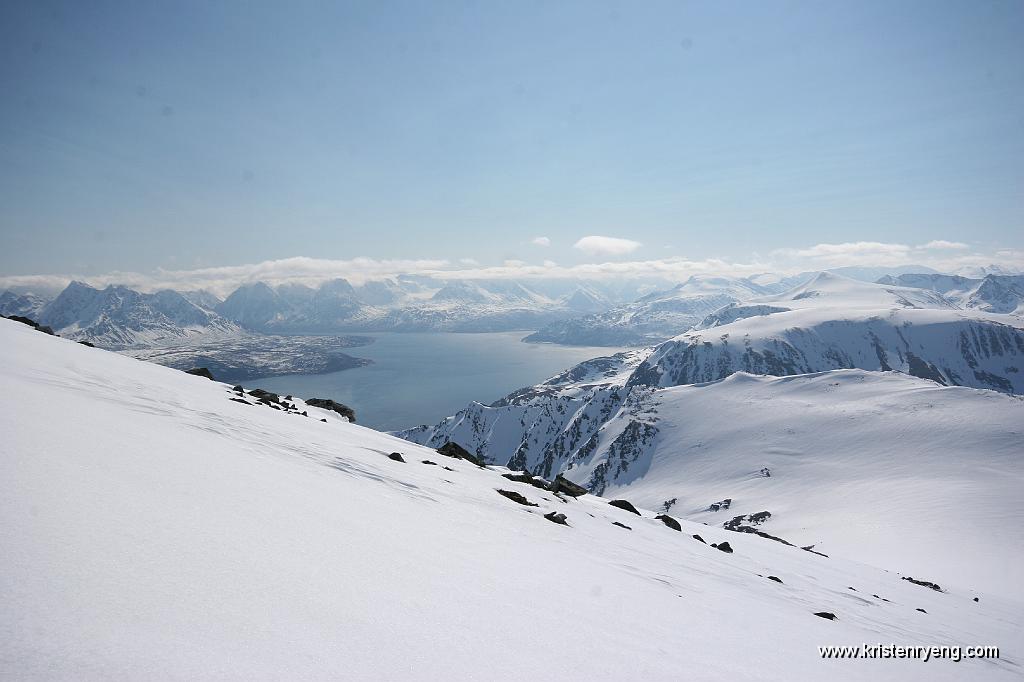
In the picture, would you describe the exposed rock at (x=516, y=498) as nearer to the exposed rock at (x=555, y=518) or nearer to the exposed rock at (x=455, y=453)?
the exposed rock at (x=555, y=518)

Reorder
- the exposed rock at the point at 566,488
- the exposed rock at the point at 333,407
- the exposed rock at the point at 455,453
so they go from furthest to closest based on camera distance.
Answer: the exposed rock at the point at 333,407 < the exposed rock at the point at 455,453 < the exposed rock at the point at 566,488

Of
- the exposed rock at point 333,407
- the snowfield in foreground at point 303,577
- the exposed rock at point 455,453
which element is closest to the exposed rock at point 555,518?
the snowfield in foreground at point 303,577

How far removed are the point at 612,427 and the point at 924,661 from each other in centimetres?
14434

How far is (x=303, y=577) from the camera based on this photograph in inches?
182

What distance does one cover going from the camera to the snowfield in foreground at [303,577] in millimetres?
3195

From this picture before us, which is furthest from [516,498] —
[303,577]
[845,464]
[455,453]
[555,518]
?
[845,464]

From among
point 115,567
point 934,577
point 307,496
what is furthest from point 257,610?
point 934,577

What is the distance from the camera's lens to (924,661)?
1056cm

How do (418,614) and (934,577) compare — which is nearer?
(418,614)

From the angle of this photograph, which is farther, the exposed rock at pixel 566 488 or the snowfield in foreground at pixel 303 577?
the exposed rock at pixel 566 488

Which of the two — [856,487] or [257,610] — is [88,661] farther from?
[856,487]

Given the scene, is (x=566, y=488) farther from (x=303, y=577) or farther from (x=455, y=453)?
(x=303, y=577)

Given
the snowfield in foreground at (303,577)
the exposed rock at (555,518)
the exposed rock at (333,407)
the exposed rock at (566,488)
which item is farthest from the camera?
the exposed rock at (333,407)

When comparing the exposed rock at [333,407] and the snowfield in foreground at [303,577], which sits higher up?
the snowfield in foreground at [303,577]
